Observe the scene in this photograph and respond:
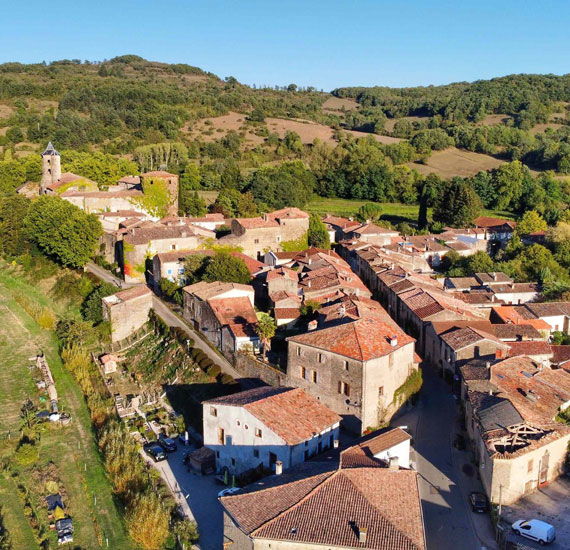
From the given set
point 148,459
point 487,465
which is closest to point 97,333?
point 148,459

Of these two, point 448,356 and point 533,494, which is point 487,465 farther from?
point 448,356

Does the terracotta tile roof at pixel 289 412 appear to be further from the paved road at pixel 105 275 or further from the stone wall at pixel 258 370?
the paved road at pixel 105 275

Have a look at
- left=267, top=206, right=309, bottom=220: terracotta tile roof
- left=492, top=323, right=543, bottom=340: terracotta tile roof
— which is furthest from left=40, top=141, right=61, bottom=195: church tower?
left=492, top=323, right=543, bottom=340: terracotta tile roof

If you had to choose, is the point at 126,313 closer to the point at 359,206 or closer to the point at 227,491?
the point at 227,491

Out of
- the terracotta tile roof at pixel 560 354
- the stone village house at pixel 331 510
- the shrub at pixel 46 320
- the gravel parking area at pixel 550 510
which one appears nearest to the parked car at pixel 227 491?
the stone village house at pixel 331 510

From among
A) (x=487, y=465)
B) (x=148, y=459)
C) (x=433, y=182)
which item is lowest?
(x=148, y=459)
